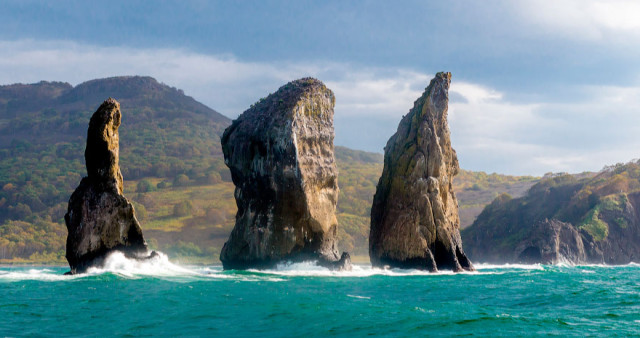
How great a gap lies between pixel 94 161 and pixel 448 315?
86.6ft

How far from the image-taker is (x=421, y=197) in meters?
56.3

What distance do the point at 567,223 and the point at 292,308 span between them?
3273 inches

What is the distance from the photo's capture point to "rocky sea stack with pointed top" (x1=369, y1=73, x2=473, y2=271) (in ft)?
182

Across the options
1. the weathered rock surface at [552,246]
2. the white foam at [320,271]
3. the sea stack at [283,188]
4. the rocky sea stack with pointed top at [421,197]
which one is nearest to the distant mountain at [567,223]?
the weathered rock surface at [552,246]

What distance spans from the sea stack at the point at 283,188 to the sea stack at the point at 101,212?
13.5 m

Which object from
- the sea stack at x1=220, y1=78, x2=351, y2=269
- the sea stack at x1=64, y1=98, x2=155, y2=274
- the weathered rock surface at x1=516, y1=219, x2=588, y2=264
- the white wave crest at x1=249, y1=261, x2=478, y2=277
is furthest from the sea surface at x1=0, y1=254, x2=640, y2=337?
the weathered rock surface at x1=516, y1=219, x2=588, y2=264

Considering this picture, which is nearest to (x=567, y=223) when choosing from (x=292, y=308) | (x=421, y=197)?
(x=421, y=197)

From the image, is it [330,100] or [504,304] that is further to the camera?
[330,100]

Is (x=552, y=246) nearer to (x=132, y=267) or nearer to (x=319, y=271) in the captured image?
(x=319, y=271)

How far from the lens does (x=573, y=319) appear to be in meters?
23.2

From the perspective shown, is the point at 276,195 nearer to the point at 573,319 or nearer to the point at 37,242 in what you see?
the point at 573,319

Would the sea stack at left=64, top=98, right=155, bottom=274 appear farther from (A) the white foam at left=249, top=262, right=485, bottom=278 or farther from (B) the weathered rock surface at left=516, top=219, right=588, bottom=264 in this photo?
(B) the weathered rock surface at left=516, top=219, right=588, bottom=264

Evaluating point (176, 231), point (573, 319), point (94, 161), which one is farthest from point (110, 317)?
point (176, 231)

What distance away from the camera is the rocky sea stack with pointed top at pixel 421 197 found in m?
55.5
